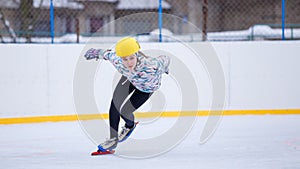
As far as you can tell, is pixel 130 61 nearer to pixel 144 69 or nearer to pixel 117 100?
pixel 144 69

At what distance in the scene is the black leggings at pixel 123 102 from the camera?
507cm

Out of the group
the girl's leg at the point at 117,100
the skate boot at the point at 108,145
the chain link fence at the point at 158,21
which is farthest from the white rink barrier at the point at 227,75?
the girl's leg at the point at 117,100

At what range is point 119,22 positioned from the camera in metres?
13.0

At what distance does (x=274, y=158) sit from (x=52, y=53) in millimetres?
4239

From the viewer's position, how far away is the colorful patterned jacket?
485 cm

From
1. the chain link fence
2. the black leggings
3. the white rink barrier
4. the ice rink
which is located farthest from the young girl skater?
the chain link fence

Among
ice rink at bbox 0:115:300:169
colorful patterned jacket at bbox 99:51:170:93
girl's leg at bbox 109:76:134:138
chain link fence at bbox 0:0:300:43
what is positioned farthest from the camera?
chain link fence at bbox 0:0:300:43

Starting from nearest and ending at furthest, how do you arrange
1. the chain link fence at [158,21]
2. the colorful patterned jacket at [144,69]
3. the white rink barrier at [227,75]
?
the colorful patterned jacket at [144,69], the white rink barrier at [227,75], the chain link fence at [158,21]

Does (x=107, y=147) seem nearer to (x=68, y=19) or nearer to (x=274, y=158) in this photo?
(x=274, y=158)

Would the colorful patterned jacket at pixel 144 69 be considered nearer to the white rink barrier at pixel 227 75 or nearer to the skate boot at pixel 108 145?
the skate boot at pixel 108 145

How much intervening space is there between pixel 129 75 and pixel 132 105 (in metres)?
0.35

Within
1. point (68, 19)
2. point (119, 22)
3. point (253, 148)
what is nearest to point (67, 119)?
point (253, 148)

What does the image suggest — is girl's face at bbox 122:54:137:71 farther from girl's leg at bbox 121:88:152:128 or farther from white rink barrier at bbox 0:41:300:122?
white rink barrier at bbox 0:41:300:122

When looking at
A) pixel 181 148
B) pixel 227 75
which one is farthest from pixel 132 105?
pixel 227 75
